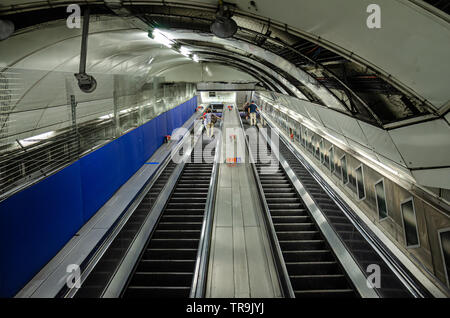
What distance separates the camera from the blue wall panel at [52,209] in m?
3.59

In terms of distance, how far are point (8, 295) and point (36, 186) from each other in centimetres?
153

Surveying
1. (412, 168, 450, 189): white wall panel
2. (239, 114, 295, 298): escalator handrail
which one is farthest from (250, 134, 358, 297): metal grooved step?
(412, 168, 450, 189): white wall panel

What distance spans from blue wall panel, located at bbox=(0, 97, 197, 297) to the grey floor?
2753 mm

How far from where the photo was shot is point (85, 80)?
5.27 metres

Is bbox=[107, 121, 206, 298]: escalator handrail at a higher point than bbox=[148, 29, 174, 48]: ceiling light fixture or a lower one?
Result: lower

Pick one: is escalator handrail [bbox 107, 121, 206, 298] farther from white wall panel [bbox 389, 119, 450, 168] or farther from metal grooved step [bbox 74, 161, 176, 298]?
white wall panel [bbox 389, 119, 450, 168]

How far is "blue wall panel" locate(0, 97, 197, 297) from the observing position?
3.59 m

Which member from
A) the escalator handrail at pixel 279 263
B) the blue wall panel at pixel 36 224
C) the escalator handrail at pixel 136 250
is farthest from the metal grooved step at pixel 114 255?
the escalator handrail at pixel 279 263

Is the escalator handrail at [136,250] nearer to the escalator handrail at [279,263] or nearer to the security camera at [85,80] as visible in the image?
the escalator handrail at [279,263]

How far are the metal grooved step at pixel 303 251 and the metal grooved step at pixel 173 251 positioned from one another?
1.91 meters

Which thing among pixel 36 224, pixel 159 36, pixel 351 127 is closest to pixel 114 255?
pixel 36 224

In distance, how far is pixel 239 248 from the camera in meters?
5.30

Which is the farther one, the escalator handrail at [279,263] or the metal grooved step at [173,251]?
A: the metal grooved step at [173,251]
